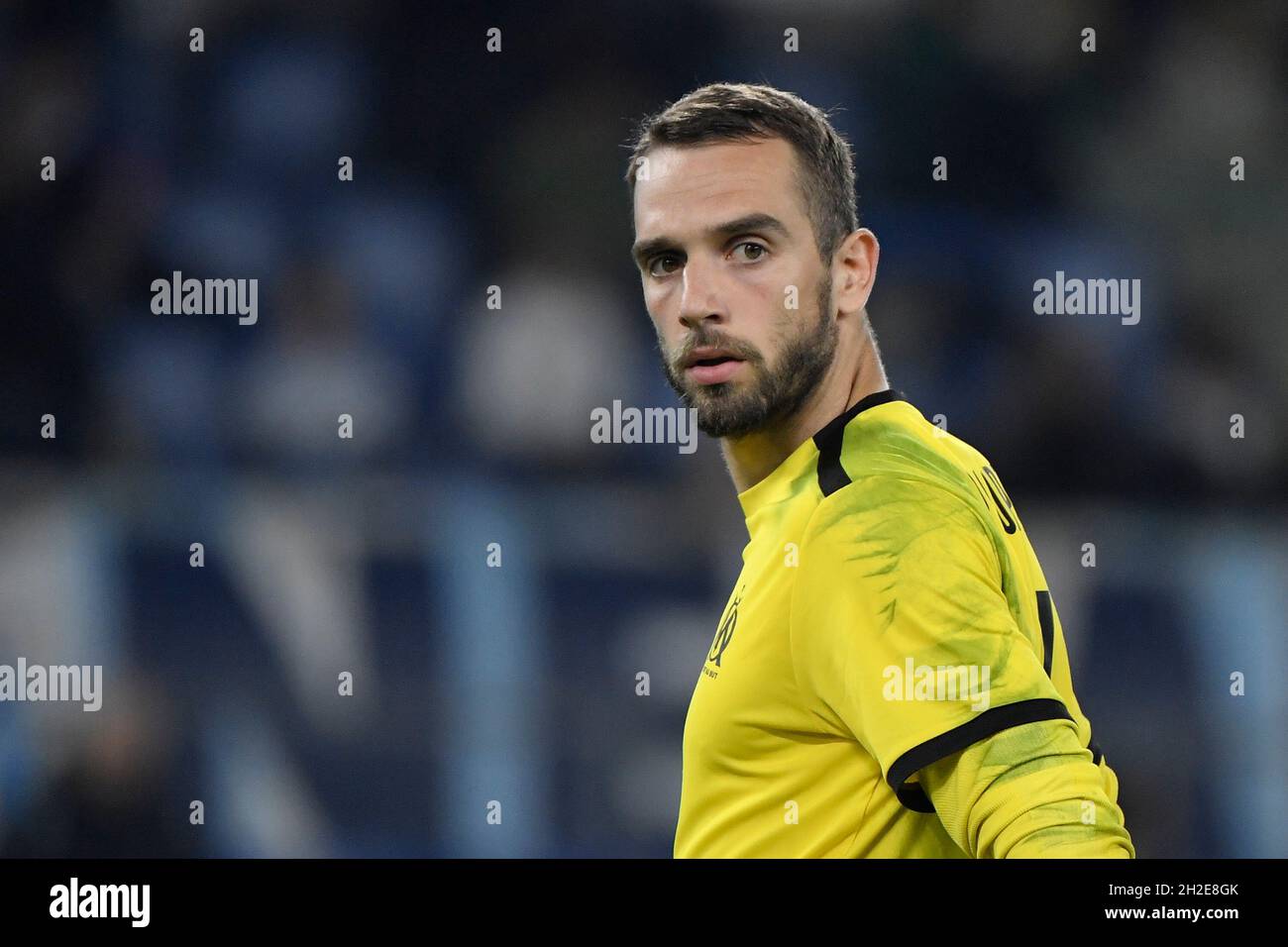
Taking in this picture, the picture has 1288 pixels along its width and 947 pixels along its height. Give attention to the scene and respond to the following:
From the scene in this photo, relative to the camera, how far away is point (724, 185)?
2139 millimetres

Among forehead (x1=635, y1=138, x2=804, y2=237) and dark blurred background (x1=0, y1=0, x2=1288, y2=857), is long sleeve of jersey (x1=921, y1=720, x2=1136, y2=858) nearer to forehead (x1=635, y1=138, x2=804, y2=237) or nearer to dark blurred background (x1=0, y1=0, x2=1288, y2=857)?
forehead (x1=635, y1=138, x2=804, y2=237)

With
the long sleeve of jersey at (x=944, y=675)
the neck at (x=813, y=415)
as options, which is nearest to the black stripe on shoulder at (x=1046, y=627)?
the long sleeve of jersey at (x=944, y=675)

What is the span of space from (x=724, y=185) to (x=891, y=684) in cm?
95

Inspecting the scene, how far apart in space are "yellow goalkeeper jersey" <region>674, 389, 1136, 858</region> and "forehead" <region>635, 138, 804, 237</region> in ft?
1.33

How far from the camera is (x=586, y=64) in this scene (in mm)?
4359

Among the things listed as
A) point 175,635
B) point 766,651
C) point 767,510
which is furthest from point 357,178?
point 766,651

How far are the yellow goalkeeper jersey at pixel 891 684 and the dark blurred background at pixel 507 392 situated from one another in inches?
100

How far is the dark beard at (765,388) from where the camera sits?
2090 mm

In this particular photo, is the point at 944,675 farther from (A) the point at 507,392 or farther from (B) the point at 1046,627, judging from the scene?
(A) the point at 507,392

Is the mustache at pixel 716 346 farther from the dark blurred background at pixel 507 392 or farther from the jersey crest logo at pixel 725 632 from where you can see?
the dark blurred background at pixel 507 392

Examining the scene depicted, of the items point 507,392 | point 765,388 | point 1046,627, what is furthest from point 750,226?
point 507,392

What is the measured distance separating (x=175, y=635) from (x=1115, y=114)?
389cm

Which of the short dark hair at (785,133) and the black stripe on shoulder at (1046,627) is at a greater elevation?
the short dark hair at (785,133)

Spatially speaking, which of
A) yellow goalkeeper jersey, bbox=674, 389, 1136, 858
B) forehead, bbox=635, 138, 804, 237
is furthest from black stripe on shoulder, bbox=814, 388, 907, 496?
forehead, bbox=635, 138, 804, 237
